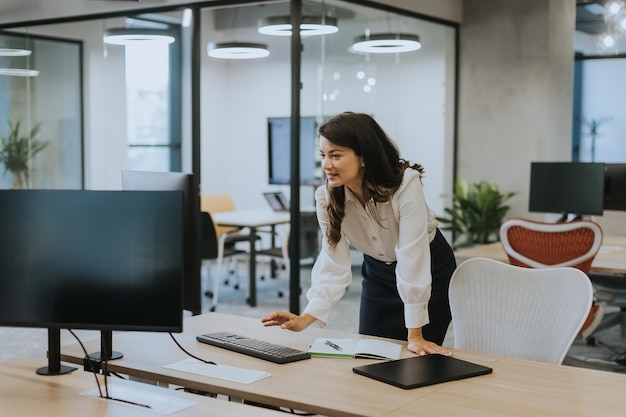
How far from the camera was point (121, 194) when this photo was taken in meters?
2.12

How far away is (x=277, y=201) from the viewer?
6910mm

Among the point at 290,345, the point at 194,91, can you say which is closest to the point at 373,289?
the point at 290,345

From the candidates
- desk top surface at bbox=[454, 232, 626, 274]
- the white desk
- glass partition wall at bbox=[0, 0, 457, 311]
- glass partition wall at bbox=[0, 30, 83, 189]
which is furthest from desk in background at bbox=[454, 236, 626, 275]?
glass partition wall at bbox=[0, 30, 83, 189]

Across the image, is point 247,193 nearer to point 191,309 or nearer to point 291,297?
point 291,297

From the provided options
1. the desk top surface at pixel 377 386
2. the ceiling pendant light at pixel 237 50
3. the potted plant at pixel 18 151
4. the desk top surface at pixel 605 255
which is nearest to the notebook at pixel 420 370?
the desk top surface at pixel 377 386

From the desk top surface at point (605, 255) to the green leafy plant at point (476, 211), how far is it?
1431 mm

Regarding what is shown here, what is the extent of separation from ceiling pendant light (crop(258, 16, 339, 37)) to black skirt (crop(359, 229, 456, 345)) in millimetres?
2780

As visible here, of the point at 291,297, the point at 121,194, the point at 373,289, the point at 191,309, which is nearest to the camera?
the point at 121,194

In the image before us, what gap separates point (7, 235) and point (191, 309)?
59 cm

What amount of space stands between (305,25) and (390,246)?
116 inches

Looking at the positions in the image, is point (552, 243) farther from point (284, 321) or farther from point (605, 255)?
point (284, 321)

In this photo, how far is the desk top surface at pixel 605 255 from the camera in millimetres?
4566

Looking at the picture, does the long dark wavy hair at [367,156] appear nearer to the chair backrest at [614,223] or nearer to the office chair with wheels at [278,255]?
the office chair with wheels at [278,255]

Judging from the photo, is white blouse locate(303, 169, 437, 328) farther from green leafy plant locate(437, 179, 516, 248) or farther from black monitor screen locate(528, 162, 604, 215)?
green leafy plant locate(437, 179, 516, 248)
